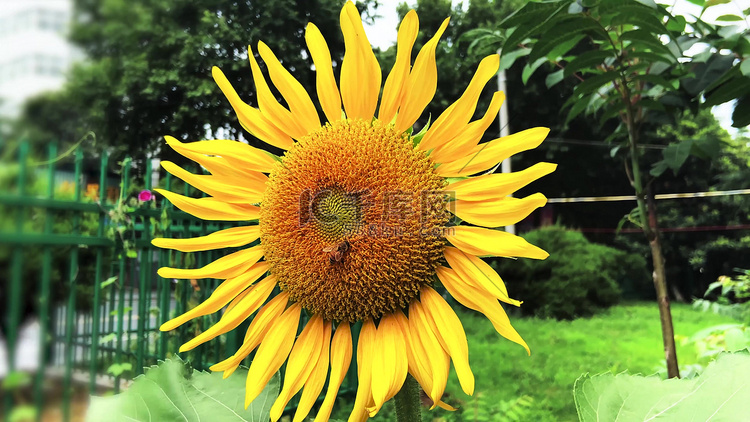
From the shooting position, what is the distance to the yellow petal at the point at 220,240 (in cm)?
40

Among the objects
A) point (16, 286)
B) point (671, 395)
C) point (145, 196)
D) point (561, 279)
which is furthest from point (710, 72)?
point (561, 279)

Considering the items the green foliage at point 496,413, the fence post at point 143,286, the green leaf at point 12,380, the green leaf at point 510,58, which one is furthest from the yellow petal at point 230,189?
the fence post at point 143,286

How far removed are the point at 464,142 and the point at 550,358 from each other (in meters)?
3.81

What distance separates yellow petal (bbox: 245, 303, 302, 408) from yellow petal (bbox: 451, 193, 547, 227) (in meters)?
0.16

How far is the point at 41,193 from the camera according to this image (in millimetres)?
2037

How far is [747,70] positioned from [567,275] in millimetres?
5319

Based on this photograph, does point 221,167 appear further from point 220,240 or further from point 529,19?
point 529,19

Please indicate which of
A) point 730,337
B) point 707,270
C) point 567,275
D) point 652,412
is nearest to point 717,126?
point 707,270

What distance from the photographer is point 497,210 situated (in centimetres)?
34

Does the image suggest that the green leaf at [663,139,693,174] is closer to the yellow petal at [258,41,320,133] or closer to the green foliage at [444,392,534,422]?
the yellow petal at [258,41,320,133]

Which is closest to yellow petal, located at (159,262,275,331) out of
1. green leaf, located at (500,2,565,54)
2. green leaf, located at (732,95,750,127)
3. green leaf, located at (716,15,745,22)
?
green leaf, located at (500,2,565,54)

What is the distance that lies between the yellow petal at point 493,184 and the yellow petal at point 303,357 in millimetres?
156

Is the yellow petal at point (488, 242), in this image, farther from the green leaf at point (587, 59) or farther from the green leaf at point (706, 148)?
the green leaf at point (706, 148)

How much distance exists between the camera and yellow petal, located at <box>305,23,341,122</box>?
393 millimetres
